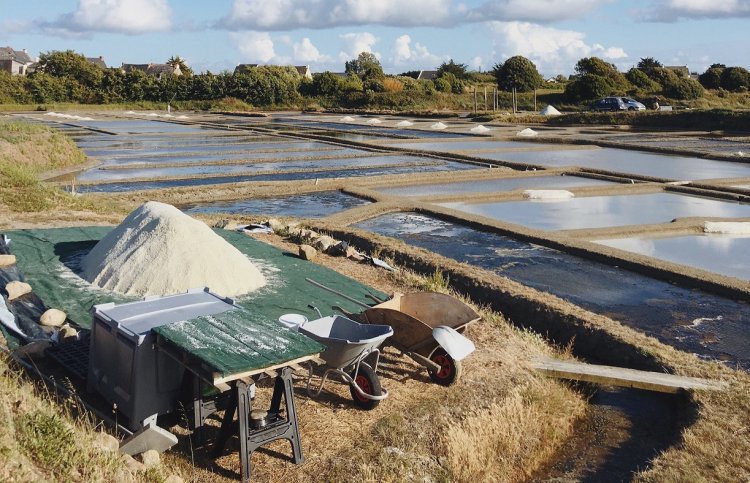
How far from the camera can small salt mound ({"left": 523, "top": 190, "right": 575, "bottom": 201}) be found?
15.0 m

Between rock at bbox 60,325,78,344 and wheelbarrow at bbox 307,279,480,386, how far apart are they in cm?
207

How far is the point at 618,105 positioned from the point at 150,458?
1506 inches

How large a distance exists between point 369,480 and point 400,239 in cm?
696

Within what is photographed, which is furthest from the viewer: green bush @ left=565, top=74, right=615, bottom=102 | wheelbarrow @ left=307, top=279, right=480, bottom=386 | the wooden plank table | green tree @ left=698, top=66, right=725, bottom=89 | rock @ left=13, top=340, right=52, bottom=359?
green tree @ left=698, top=66, right=725, bottom=89

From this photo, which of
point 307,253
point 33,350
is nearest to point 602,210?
point 307,253

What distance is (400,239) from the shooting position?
10977 mm

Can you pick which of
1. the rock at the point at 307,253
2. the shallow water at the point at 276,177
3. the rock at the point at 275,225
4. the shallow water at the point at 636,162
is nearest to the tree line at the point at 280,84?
the shallow water at the point at 636,162

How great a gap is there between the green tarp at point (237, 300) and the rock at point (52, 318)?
190 mm

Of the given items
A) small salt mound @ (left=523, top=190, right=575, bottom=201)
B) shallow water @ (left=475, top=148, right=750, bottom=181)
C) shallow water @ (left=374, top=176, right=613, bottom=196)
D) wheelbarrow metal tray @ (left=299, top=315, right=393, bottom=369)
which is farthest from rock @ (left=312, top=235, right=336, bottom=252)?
shallow water @ (left=475, top=148, right=750, bottom=181)

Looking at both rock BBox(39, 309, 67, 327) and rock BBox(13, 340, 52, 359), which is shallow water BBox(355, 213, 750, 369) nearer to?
rock BBox(39, 309, 67, 327)

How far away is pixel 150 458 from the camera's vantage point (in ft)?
12.9

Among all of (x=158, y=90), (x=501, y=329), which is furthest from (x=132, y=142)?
(x=158, y=90)

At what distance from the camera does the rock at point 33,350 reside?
16.8 ft

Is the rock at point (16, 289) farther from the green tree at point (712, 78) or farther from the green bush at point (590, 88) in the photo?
the green tree at point (712, 78)
